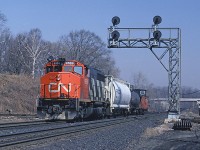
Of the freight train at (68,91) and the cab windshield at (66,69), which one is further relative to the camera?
the cab windshield at (66,69)

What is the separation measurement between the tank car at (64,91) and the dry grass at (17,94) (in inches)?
577

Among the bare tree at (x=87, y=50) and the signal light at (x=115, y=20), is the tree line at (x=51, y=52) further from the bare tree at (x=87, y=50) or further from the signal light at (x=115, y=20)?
the signal light at (x=115, y=20)

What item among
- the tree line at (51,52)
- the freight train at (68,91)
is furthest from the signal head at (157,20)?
the tree line at (51,52)

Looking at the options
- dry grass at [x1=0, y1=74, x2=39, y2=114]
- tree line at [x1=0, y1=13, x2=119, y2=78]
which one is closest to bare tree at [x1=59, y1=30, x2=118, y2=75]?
tree line at [x1=0, y1=13, x2=119, y2=78]

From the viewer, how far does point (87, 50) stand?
95.8 meters

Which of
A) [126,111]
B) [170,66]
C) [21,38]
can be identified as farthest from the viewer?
[21,38]

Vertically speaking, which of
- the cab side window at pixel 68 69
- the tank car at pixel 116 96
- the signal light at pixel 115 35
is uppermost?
the signal light at pixel 115 35

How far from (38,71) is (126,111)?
157 ft

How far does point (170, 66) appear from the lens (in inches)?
1361

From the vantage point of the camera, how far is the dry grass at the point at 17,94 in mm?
41969

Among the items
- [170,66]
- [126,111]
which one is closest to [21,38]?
[126,111]

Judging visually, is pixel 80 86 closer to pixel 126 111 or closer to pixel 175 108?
pixel 175 108

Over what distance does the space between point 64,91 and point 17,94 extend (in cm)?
2086

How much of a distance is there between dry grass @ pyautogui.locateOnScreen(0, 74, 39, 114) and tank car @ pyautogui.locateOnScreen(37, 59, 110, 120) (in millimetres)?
14668
